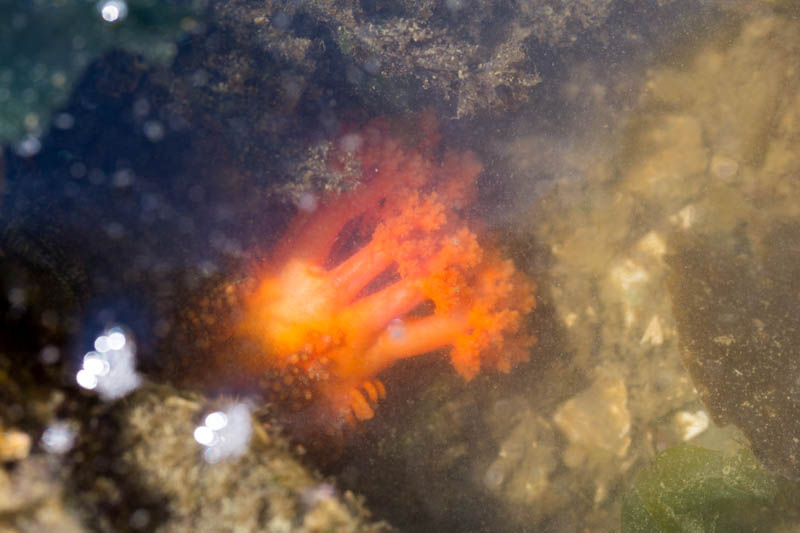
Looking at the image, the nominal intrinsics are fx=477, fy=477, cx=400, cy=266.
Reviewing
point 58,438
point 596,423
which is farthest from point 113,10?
point 596,423

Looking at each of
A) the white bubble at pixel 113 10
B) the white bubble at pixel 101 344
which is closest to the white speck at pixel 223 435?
the white bubble at pixel 101 344

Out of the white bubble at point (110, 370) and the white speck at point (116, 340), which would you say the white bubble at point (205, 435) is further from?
the white speck at point (116, 340)

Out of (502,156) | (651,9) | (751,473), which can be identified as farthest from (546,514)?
(651,9)

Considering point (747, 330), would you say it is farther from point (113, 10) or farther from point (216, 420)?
point (113, 10)

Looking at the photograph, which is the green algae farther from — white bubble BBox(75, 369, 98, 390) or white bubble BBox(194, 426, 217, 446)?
white bubble BBox(75, 369, 98, 390)

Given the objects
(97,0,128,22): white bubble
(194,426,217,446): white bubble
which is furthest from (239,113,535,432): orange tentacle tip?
(97,0,128,22): white bubble

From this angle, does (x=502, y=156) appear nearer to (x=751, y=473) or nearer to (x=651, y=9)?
(x=651, y=9)

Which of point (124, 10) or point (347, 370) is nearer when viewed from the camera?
point (347, 370)
